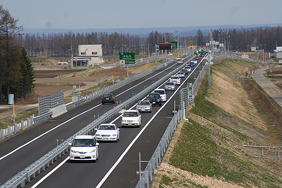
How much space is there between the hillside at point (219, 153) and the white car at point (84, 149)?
14.4ft

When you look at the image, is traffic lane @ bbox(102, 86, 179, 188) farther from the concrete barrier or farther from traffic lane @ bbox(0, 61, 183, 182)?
the concrete barrier

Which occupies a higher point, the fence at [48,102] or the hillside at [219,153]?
the fence at [48,102]

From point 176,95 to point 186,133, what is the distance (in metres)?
27.1

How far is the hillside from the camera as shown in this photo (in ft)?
95.5

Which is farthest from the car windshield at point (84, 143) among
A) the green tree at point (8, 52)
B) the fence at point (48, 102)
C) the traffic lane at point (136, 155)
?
the green tree at point (8, 52)

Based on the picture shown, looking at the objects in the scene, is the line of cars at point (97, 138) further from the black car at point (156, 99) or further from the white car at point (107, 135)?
the black car at point (156, 99)

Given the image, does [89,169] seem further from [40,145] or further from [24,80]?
[24,80]

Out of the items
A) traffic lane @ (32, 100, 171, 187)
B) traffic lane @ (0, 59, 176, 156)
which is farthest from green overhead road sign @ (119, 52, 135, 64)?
traffic lane @ (32, 100, 171, 187)

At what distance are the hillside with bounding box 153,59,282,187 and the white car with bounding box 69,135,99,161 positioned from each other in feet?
14.4

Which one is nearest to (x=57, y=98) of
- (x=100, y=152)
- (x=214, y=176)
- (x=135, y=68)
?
(x=100, y=152)

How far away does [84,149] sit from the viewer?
27.9m

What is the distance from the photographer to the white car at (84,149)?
27891 mm

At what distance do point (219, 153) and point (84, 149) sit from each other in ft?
53.2

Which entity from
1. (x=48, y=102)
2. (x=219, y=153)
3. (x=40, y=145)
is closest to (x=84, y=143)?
(x=40, y=145)
